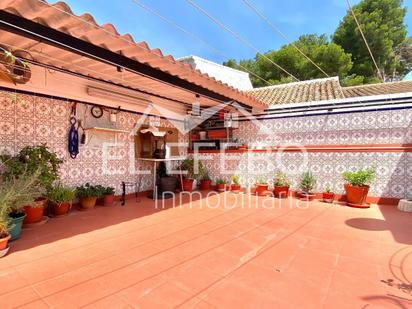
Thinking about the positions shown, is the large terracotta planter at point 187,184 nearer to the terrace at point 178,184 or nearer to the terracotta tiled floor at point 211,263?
the terrace at point 178,184

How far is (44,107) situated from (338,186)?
6378 millimetres

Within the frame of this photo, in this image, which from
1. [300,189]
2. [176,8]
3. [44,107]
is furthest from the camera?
[300,189]

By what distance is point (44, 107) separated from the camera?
4328mm

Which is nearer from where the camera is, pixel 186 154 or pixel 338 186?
pixel 338 186

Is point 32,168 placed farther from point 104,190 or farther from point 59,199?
point 104,190

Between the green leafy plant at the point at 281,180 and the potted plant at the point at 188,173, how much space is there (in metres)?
2.38

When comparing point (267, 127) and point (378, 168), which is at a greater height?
point (267, 127)

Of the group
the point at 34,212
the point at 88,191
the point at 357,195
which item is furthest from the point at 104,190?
the point at 357,195

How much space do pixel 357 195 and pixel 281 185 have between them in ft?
5.37

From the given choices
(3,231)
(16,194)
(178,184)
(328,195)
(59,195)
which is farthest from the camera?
(178,184)

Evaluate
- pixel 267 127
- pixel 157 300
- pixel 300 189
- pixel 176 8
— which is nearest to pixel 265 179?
pixel 300 189

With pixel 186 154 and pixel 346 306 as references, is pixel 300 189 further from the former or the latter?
pixel 346 306

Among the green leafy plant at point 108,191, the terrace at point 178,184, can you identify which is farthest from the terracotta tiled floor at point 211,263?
the green leafy plant at point 108,191

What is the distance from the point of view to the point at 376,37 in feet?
41.5
